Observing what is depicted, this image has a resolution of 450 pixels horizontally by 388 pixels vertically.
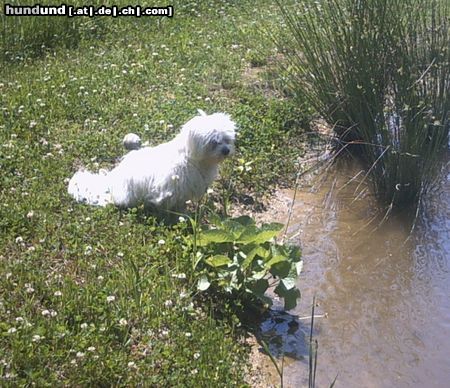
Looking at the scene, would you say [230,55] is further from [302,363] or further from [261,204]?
[302,363]

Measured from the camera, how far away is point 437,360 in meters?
4.75

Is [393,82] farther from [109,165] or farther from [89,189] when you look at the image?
[89,189]

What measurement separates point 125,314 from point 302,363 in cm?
110

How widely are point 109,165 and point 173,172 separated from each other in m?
1.09

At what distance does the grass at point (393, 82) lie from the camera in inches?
246

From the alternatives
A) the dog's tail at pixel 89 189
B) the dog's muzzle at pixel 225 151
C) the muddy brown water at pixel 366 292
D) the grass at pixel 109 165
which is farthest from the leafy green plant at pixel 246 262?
the dog's tail at pixel 89 189

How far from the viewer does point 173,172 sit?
572 cm

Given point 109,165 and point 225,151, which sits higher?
point 225,151

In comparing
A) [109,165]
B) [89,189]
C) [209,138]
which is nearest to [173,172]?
[209,138]

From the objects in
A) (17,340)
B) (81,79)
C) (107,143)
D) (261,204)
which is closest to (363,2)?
(261,204)

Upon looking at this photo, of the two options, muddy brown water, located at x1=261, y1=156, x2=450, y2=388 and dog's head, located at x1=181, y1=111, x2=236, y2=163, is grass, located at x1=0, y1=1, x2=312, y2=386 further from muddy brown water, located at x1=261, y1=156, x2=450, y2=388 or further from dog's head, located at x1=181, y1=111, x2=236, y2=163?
dog's head, located at x1=181, y1=111, x2=236, y2=163

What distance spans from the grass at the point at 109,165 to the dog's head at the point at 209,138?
0.55 m

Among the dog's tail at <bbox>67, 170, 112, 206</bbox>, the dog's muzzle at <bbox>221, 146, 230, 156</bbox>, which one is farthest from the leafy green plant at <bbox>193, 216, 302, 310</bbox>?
the dog's tail at <bbox>67, 170, 112, 206</bbox>

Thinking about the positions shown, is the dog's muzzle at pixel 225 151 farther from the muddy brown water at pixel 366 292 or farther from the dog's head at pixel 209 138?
the muddy brown water at pixel 366 292
